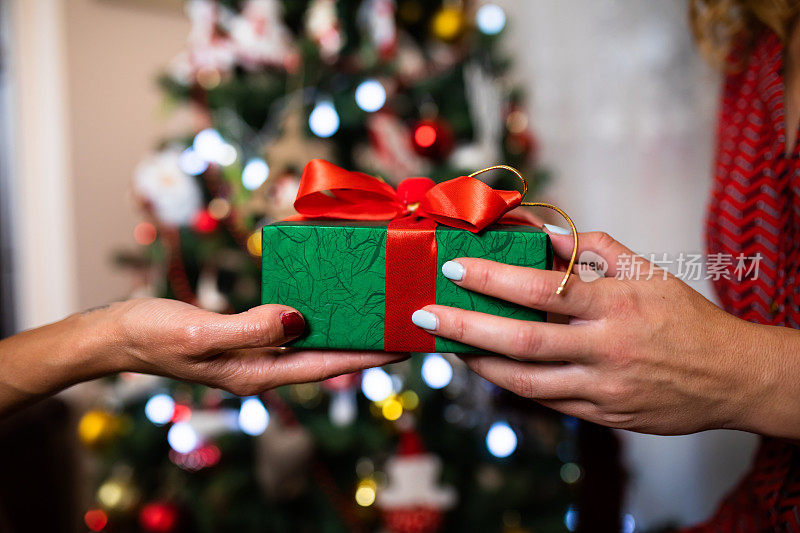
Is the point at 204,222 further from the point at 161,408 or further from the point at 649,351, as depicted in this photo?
the point at 649,351

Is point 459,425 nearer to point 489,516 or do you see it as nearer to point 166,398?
point 489,516

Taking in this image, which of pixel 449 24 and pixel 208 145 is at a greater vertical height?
pixel 449 24

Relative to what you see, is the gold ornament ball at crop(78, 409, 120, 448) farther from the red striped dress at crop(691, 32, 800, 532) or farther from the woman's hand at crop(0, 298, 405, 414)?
the red striped dress at crop(691, 32, 800, 532)

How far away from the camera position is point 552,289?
54cm

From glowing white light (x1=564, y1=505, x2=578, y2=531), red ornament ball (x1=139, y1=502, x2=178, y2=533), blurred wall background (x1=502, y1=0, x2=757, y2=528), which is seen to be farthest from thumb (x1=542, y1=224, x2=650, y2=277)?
red ornament ball (x1=139, y1=502, x2=178, y2=533)

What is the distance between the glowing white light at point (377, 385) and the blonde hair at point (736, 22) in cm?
101

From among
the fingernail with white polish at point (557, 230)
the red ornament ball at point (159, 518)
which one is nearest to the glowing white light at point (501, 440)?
the red ornament ball at point (159, 518)

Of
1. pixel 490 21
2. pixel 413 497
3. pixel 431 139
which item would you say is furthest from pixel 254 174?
pixel 413 497

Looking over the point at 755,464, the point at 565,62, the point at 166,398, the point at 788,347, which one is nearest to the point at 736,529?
the point at 755,464

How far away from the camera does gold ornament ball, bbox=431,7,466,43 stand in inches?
59.4

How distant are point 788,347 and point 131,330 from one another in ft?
2.37

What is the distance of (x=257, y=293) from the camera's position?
155 centimetres

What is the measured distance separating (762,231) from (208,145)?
1243 millimetres

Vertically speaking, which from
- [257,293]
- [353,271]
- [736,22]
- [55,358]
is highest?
[736,22]
